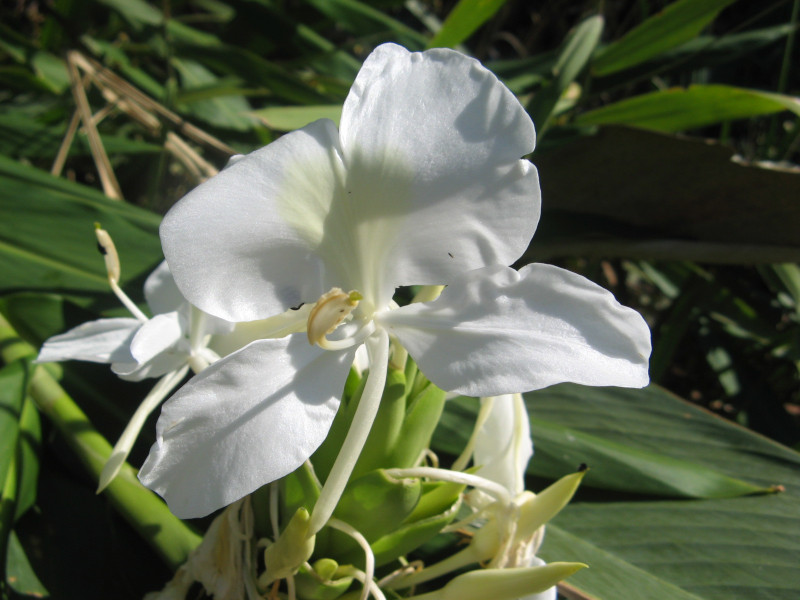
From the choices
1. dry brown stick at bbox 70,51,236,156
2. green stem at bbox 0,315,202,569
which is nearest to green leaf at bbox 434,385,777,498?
green stem at bbox 0,315,202,569

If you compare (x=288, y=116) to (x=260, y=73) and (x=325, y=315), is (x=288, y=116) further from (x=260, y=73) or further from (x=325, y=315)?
(x=325, y=315)

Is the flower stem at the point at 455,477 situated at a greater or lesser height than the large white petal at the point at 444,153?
lesser

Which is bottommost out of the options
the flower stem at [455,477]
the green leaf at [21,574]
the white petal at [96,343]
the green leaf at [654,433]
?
the green leaf at [21,574]

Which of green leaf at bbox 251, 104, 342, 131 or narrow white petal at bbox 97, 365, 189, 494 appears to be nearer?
narrow white petal at bbox 97, 365, 189, 494

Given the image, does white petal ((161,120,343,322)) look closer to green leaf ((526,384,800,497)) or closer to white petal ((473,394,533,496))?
white petal ((473,394,533,496))

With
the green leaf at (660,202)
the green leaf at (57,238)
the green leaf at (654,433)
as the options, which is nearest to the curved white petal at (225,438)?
the green leaf at (654,433)

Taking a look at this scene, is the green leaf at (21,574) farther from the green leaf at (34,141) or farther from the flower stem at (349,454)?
the green leaf at (34,141)
